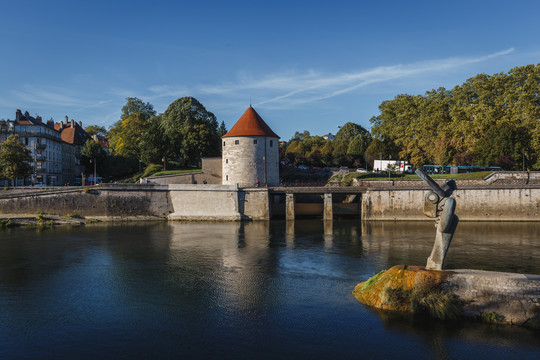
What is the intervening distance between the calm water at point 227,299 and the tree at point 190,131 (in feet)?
99.7

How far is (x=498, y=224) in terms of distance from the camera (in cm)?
4031

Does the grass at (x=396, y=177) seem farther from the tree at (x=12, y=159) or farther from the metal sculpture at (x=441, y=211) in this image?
the tree at (x=12, y=159)

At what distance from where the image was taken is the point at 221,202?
147ft

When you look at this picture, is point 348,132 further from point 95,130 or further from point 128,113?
point 95,130

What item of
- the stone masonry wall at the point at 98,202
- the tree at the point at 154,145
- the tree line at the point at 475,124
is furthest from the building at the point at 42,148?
the tree line at the point at 475,124

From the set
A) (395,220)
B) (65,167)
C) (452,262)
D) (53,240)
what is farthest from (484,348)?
(65,167)

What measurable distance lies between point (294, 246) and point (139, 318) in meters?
15.5

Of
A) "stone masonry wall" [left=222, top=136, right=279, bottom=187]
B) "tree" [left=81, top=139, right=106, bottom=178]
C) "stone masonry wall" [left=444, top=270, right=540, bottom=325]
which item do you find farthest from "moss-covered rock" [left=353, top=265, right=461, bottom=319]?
"tree" [left=81, top=139, right=106, bottom=178]

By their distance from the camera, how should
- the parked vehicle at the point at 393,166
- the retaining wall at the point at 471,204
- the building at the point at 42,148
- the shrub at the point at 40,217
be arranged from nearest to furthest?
the shrub at the point at 40,217
the retaining wall at the point at 471,204
the building at the point at 42,148
the parked vehicle at the point at 393,166

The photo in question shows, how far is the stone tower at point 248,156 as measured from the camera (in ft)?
161


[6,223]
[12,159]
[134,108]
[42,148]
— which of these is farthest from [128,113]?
[6,223]

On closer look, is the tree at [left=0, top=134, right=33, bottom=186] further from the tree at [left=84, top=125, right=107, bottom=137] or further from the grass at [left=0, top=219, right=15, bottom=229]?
the tree at [left=84, top=125, right=107, bottom=137]

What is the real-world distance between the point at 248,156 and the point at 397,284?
35567 mm

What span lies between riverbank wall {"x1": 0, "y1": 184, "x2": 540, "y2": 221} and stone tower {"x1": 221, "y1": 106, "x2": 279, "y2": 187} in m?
4.34
